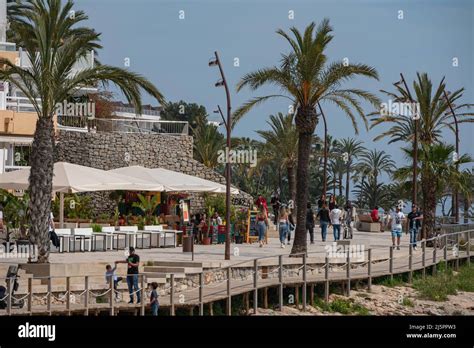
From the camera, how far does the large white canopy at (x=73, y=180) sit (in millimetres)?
33062

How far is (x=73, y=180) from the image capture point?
33.5m

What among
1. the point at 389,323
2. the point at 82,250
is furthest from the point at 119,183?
the point at 389,323

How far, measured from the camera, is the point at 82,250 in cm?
3266

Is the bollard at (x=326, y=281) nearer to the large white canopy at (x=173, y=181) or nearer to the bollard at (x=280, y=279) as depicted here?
the bollard at (x=280, y=279)

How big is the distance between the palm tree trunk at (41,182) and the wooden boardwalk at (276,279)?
3.47 metres

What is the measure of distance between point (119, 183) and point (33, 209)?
347 inches

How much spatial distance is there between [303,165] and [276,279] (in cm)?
602

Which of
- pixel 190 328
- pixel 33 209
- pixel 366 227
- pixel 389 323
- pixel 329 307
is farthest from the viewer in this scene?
pixel 366 227

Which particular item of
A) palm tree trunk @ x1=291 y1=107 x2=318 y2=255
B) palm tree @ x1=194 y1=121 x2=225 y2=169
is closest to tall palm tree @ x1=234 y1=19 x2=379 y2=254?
palm tree trunk @ x1=291 y1=107 x2=318 y2=255

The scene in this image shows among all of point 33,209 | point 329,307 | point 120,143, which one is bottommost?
point 329,307

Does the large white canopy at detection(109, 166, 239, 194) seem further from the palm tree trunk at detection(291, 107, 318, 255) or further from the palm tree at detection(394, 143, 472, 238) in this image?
the palm tree at detection(394, 143, 472, 238)

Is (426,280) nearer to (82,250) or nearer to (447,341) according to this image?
(82,250)

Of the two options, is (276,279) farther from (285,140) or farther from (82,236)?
(285,140)

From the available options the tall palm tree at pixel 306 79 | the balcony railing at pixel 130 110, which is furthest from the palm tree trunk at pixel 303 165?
the balcony railing at pixel 130 110
